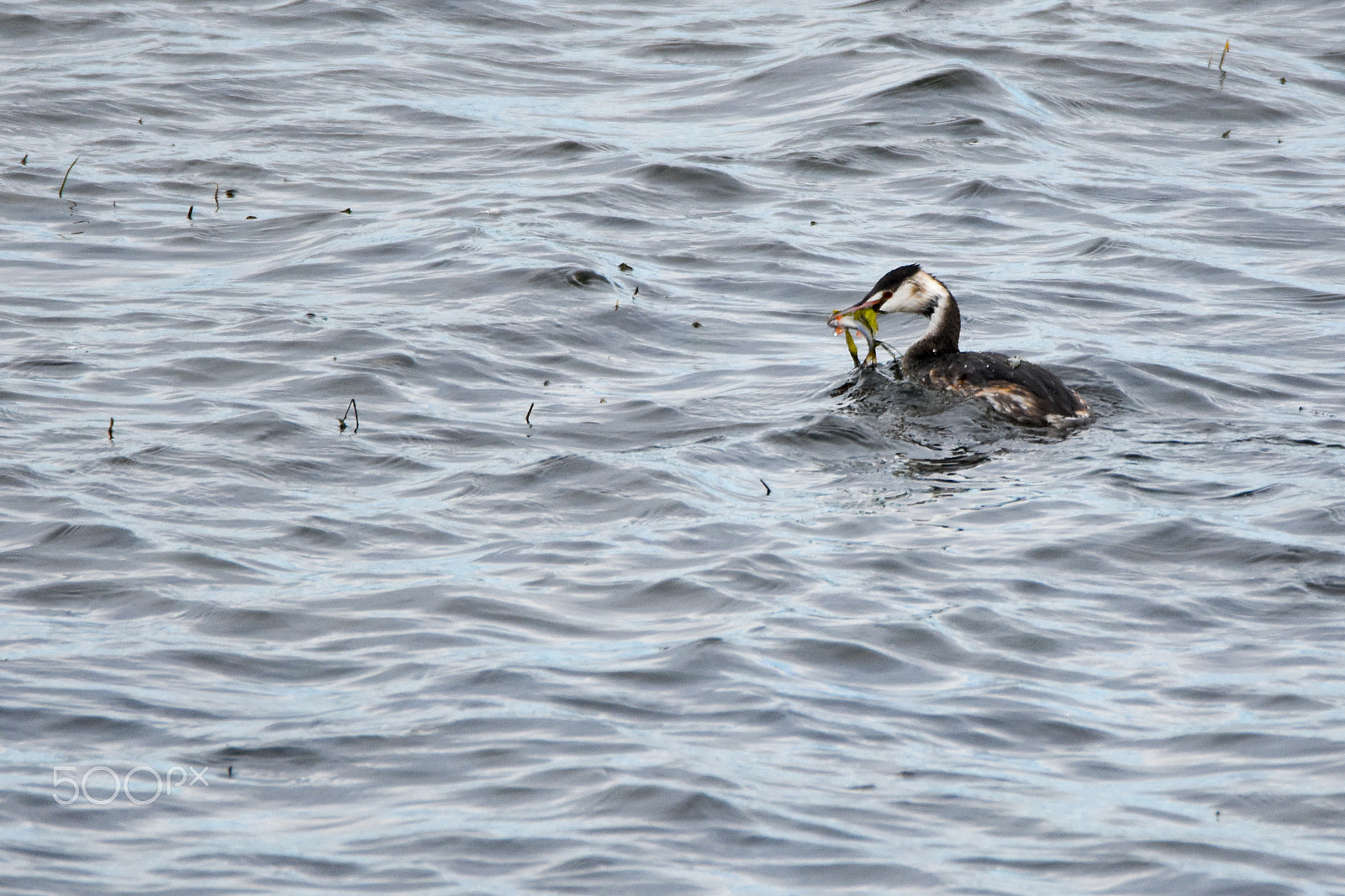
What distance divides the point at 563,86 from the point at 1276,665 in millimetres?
12576

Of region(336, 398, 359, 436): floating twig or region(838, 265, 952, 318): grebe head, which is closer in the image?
region(336, 398, 359, 436): floating twig

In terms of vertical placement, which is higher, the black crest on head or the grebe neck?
the black crest on head

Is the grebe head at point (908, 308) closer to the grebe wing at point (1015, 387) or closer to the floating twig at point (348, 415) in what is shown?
the grebe wing at point (1015, 387)

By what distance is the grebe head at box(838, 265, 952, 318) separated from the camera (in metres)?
10.5

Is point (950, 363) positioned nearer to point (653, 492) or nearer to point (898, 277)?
point (898, 277)

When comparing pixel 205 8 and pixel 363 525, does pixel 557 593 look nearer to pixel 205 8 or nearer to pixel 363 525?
pixel 363 525

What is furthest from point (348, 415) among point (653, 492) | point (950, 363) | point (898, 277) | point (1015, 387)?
point (1015, 387)

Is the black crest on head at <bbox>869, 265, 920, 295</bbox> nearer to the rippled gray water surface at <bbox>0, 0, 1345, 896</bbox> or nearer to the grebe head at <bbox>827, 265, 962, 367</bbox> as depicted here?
the grebe head at <bbox>827, 265, 962, 367</bbox>

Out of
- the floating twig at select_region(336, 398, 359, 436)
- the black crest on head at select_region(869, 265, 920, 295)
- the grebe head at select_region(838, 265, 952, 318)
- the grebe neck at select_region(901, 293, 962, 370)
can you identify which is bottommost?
the floating twig at select_region(336, 398, 359, 436)

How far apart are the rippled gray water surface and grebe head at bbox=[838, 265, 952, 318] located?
0.46m

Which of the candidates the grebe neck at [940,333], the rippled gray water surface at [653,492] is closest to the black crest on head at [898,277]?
the grebe neck at [940,333]

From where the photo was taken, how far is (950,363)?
10289 mm

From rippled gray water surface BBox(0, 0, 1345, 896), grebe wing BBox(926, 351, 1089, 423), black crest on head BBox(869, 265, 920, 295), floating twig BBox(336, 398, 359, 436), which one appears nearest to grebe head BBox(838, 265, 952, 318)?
black crest on head BBox(869, 265, 920, 295)

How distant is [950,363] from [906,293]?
579 mm
